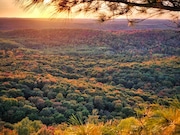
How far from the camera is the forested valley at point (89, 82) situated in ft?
6.91

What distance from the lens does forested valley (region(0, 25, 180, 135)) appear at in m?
2.11

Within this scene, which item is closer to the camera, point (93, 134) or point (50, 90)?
point (93, 134)

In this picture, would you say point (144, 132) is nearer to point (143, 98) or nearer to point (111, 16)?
point (111, 16)

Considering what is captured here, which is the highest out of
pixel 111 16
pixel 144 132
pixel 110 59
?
pixel 111 16

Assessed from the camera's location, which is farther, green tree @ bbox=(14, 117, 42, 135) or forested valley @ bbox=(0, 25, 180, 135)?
green tree @ bbox=(14, 117, 42, 135)

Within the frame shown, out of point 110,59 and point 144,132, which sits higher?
point 144,132

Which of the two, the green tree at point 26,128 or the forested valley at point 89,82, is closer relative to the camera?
the forested valley at point 89,82

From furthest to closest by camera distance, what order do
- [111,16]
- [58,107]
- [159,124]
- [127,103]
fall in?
[127,103] → [58,107] → [111,16] → [159,124]

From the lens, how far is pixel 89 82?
4288 centimetres

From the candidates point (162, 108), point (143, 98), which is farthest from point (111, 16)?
point (143, 98)

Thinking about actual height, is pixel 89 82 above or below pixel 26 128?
below

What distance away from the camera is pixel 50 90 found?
33.8m

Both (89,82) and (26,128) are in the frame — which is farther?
Result: (89,82)

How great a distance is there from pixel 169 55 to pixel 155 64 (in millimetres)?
8502
